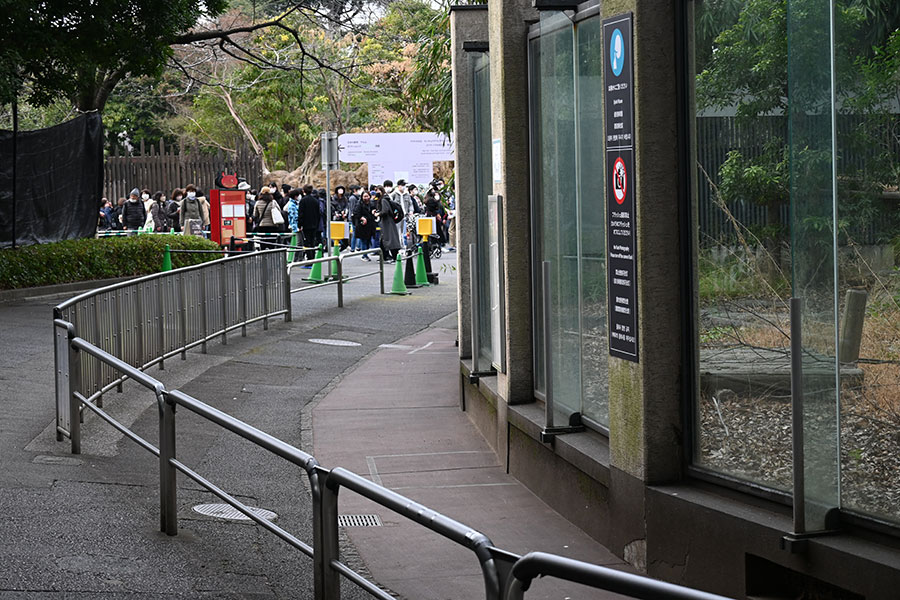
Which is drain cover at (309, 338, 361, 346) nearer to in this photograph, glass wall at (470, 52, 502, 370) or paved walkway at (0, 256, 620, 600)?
paved walkway at (0, 256, 620, 600)

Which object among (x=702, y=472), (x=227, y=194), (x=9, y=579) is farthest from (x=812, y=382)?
(x=227, y=194)

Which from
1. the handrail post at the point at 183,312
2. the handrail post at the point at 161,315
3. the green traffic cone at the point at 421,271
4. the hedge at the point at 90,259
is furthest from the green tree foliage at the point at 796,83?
the green traffic cone at the point at 421,271

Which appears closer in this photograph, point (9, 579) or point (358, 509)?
point (9, 579)

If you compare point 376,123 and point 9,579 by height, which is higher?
point 376,123

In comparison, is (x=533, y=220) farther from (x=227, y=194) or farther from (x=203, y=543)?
(x=227, y=194)

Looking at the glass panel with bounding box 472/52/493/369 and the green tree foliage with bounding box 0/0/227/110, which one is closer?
the glass panel with bounding box 472/52/493/369

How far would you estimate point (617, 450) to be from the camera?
658 centimetres

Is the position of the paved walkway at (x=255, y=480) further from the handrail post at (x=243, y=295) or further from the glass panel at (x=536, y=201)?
the glass panel at (x=536, y=201)

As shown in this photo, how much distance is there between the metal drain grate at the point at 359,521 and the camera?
7367 millimetres

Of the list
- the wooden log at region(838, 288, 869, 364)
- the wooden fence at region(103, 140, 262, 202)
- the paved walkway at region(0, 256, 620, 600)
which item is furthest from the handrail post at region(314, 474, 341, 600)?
the wooden fence at region(103, 140, 262, 202)

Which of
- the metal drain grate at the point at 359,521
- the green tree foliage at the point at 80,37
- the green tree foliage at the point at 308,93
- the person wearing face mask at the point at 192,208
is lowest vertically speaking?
the metal drain grate at the point at 359,521

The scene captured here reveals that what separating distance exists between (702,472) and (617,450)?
0.61 metres

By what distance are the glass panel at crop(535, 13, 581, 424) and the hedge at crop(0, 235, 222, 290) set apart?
12.7m

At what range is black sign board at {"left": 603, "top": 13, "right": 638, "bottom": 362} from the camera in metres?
6.29
